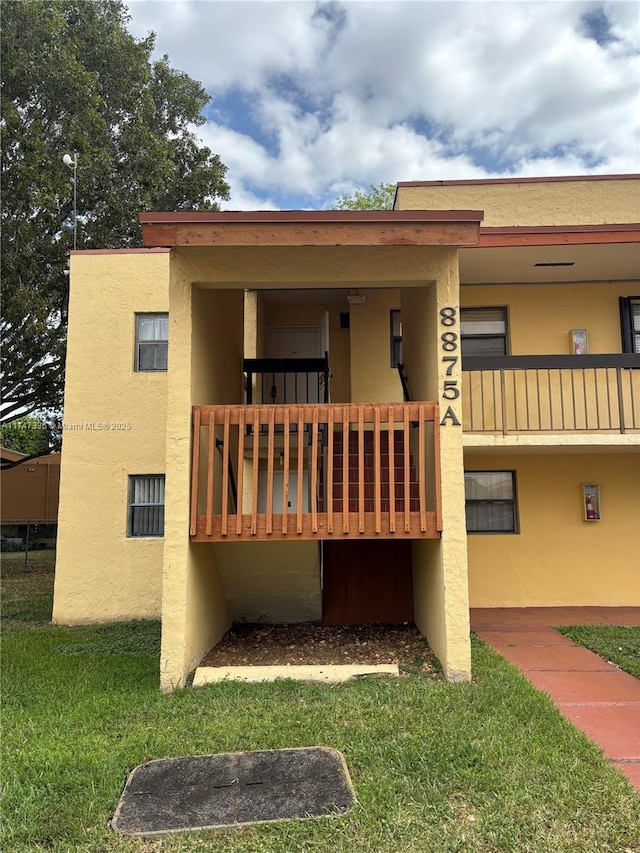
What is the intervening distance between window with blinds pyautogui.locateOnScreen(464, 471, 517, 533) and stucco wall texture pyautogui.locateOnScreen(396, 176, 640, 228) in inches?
165

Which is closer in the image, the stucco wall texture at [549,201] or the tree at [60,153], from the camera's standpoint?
the stucco wall texture at [549,201]

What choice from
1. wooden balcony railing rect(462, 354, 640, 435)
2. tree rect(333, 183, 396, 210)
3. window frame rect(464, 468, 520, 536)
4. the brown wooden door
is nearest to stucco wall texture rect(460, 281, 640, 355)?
wooden balcony railing rect(462, 354, 640, 435)

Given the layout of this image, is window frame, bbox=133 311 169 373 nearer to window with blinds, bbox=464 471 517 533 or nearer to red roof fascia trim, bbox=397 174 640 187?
red roof fascia trim, bbox=397 174 640 187

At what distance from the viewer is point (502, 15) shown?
25.0 feet

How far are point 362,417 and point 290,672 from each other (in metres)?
2.59

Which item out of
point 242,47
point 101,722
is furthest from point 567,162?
point 101,722

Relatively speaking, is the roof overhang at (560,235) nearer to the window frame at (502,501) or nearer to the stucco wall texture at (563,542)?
the stucco wall texture at (563,542)

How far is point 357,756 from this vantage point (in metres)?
3.90

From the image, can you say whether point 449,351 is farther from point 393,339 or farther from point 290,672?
point 393,339

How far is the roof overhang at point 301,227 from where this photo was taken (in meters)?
5.42

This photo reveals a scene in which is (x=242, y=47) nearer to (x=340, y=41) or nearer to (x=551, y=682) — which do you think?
(x=340, y=41)

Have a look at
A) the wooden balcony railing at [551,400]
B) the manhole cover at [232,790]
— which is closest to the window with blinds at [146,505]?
the wooden balcony railing at [551,400]

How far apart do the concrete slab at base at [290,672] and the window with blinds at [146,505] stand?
13.9 ft

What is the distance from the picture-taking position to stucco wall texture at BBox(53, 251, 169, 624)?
928 cm
